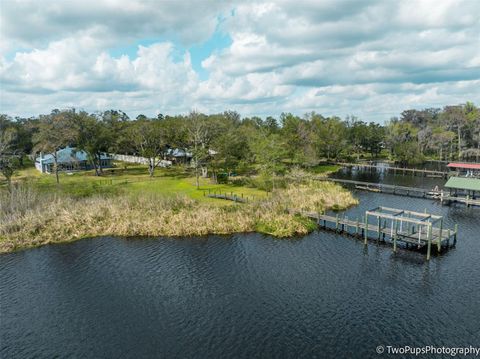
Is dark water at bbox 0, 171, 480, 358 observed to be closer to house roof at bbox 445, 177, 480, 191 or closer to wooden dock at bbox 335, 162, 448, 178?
house roof at bbox 445, 177, 480, 191

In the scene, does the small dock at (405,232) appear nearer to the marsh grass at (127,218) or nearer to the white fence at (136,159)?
the marsh grass at (127,218)

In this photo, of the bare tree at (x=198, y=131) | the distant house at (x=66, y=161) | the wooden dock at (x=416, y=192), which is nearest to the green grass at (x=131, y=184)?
the distant house at (x=66, y=161)

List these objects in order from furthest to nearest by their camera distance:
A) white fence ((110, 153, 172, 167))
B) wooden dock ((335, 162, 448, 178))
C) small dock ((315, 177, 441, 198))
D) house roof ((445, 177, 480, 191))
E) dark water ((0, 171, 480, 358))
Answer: white fence ((110, 153, 172, 167)), wooden dock ((335, 162, 448, 178)), small dock ((315, 177, 441, 198)), house roof ((445, 177, 480, 191)), dark water ((0, 171, 480, 358))

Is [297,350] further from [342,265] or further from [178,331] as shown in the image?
[342,265]

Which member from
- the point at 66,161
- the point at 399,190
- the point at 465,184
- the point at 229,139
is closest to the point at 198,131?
the point at 229,139

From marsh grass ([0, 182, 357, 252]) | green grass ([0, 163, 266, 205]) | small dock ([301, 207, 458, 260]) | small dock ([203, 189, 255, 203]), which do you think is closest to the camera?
small dock ([301, 207, 458, 260])

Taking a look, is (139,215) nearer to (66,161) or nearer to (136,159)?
(66,161)

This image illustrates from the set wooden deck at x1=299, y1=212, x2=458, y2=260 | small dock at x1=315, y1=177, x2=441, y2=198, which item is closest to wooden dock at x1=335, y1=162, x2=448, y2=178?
small dock at x1=315, y1=177, x2=441, y2=198
